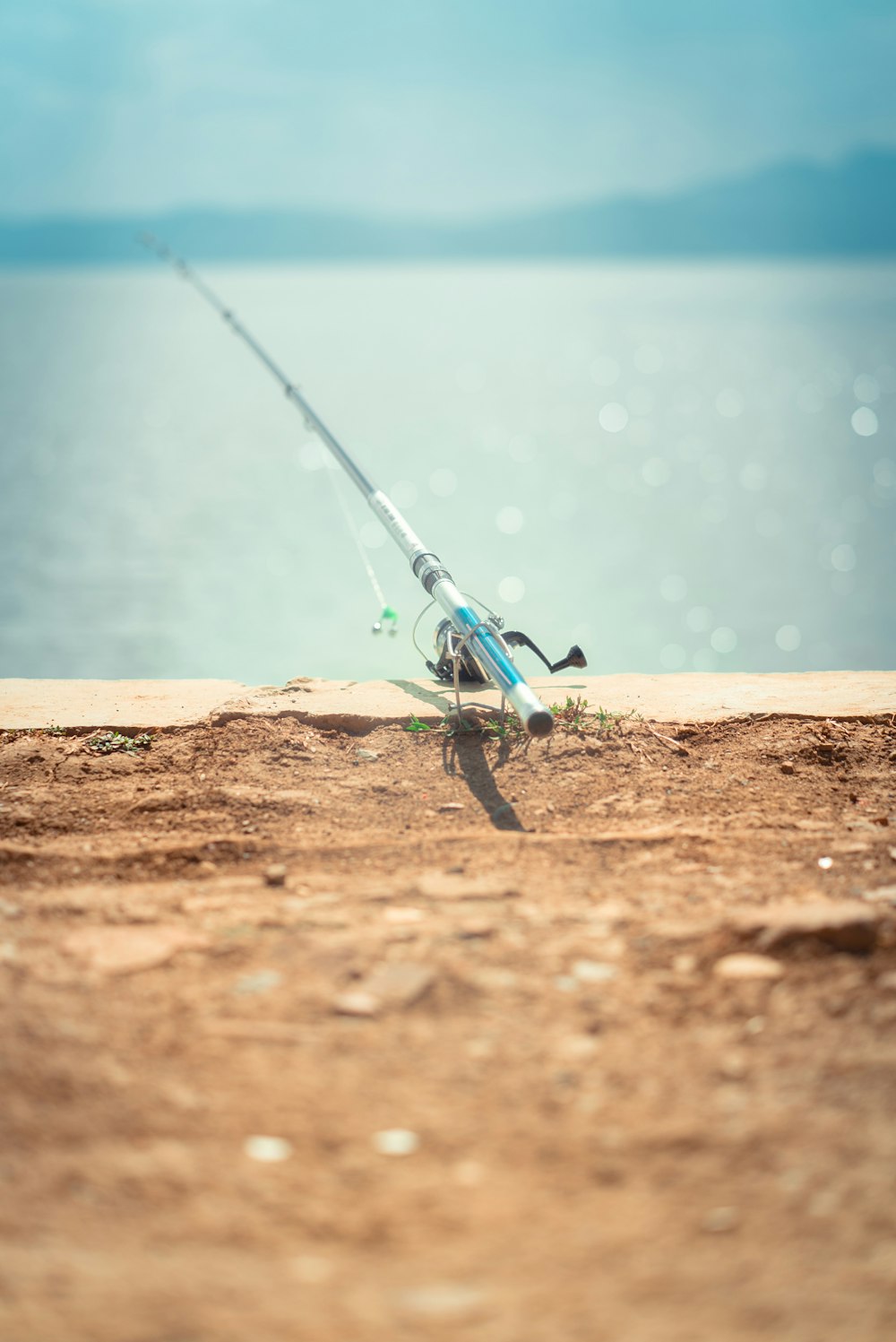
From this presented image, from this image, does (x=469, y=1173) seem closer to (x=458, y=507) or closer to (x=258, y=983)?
(x=258, y=983)

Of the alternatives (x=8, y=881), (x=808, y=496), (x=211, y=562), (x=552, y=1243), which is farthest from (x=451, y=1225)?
(x=808, y=496)

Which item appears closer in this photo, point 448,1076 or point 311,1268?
point 311,1268

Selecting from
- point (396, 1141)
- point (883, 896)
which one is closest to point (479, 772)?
point (883, 896)

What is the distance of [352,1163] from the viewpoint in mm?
2240

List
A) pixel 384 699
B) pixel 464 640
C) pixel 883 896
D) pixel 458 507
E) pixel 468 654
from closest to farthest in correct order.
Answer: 1. pixel 883 896
2. pixel 464 640
3. pixel 468 654
4. pixel 384 699
5. pixel 458 507

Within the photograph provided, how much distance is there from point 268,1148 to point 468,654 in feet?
10.3

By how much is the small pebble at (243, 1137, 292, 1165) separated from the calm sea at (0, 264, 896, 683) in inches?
515

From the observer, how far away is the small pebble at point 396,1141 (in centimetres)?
227

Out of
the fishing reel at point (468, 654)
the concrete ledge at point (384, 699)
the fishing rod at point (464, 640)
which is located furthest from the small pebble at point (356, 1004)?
the concrete ledge at point (384, 699)

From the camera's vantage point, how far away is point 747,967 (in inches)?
113

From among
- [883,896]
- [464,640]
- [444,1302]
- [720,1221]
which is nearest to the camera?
[444,1302]

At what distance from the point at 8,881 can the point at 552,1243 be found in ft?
7.19

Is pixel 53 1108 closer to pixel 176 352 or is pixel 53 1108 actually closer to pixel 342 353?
pixel 342 353

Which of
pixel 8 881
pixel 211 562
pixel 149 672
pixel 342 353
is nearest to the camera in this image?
pixel 8 881
